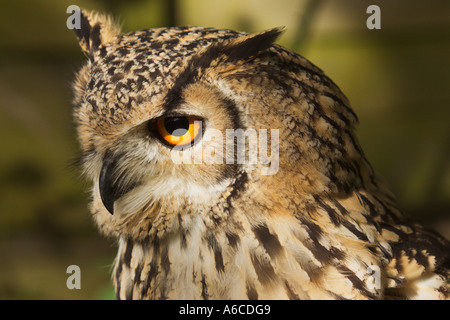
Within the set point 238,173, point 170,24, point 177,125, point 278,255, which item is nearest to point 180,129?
point 177,125

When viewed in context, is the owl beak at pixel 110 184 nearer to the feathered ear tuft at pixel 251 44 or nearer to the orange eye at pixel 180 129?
the orange eye at pixel 180 129

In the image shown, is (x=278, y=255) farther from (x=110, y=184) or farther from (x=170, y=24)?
(x=170, y=24)

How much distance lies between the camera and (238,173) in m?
0.98

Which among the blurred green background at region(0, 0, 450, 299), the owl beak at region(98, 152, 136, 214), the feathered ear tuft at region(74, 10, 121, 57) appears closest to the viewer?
the owl beak at region(98, 152, 136, 214)

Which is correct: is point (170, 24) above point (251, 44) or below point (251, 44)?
above

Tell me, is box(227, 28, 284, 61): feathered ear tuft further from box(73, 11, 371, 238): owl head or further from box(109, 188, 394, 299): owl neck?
box(109, 188, 394, 299): owl neck

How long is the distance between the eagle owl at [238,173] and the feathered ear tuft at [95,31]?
0.18ft

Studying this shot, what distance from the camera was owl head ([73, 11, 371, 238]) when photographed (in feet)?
3.09

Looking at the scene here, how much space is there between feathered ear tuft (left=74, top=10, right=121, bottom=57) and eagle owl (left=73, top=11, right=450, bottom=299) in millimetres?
53

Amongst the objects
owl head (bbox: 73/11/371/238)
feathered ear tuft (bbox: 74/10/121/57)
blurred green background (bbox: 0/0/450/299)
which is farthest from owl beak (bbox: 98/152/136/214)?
blurred green background (bbox: 0/0/450/299)

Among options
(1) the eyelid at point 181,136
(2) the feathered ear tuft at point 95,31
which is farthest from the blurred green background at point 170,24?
(1) the eyelid at point 181,136

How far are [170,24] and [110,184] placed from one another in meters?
1.05
